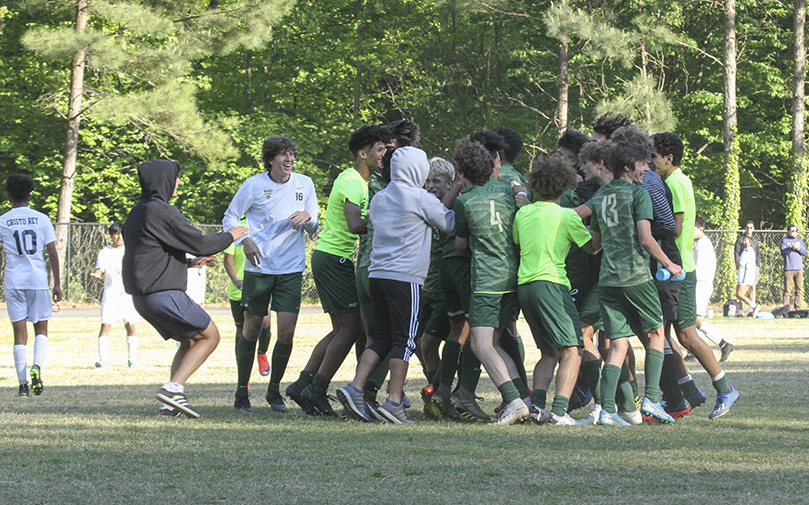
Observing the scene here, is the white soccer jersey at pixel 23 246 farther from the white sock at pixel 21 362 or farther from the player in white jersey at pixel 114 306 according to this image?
the player in white jersey at pixel 114 306

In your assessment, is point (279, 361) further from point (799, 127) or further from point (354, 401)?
point (799, 127)

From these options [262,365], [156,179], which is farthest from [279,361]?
[262,365]

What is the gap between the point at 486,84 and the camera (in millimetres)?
37625

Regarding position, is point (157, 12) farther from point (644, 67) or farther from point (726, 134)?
point (726, 134)

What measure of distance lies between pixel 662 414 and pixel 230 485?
3.48 meters

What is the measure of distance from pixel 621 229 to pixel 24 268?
5.70 m

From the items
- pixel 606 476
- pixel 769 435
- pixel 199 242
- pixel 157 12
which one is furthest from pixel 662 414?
pixel 157 12

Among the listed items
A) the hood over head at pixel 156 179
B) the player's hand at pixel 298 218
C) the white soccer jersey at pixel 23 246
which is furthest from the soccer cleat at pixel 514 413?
the white soccer jersey at pixel 23 246

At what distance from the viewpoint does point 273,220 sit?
807 cm

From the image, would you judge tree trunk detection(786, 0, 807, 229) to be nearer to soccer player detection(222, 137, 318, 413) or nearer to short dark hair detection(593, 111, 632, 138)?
short dark hair detection(593, 111, 632, 138)

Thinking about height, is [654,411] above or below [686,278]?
below

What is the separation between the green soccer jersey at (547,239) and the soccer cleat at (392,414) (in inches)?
48.5

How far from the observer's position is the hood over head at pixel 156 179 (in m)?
Answer: 7.50

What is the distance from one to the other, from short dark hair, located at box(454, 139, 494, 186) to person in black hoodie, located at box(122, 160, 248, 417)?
164 centimetres
